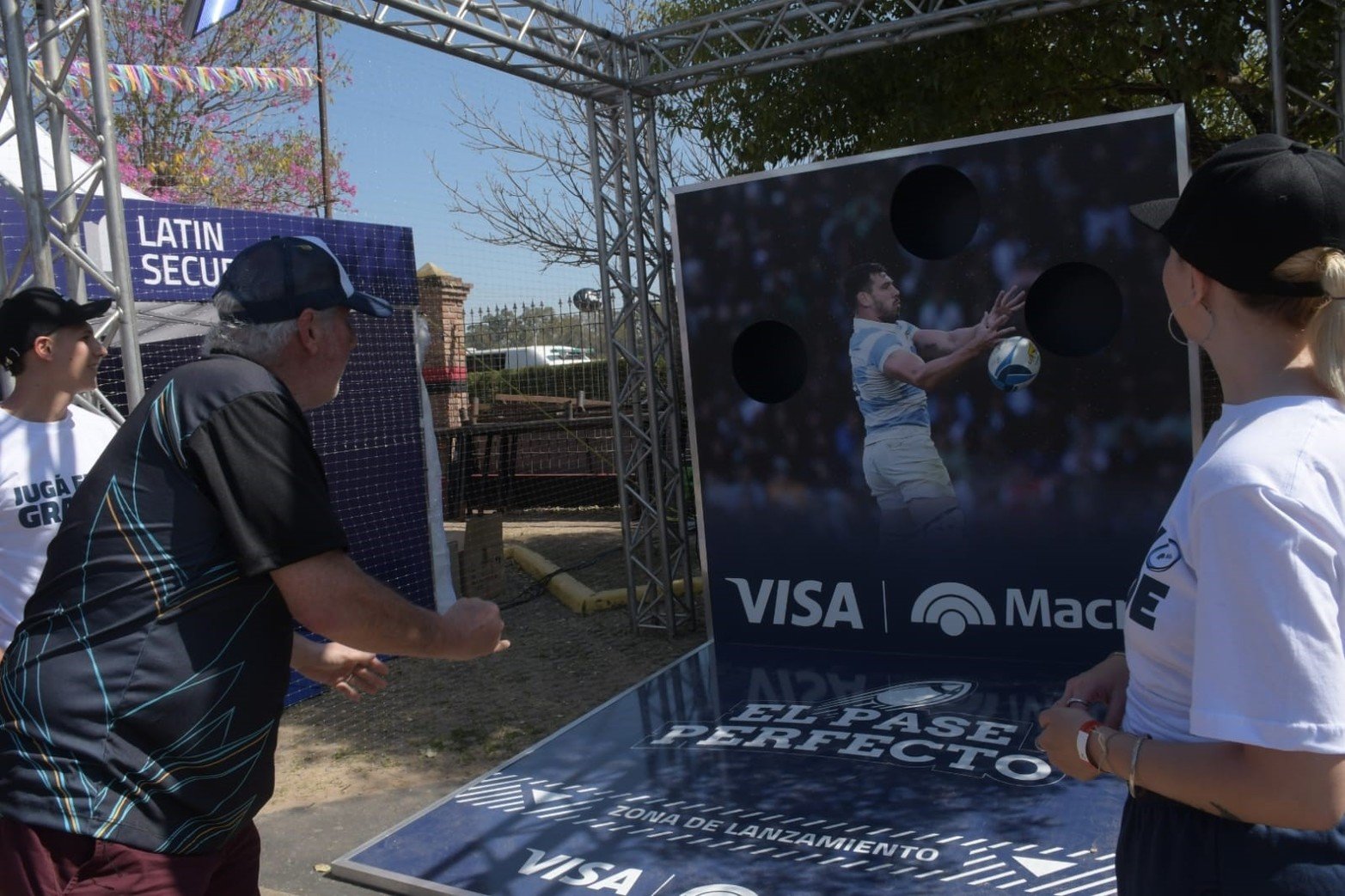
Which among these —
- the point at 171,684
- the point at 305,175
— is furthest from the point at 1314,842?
the point at 305,175

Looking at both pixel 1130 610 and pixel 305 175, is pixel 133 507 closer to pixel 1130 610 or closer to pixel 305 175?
pixel 1130 610

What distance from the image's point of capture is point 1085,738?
1510 mm

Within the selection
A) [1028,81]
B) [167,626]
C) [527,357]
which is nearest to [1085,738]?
[167,626]

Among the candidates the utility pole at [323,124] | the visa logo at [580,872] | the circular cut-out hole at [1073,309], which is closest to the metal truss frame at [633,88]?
the circular cut-out hole at [1073,309]

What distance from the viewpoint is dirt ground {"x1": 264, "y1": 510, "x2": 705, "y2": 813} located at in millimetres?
5328

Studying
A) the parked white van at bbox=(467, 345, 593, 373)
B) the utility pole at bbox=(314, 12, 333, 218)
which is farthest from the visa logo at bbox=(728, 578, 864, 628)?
the utility pole at bbox=(314, 12, 333, 218)

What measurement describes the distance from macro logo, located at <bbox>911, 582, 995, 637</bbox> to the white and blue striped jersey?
0.95 metres

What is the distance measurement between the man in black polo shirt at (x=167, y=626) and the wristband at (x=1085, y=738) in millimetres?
1034

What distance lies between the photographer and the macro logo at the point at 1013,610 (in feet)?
18.7

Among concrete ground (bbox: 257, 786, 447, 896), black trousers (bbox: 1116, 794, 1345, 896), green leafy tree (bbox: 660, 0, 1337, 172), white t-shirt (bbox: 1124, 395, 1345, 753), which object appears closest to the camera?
white t-shirt (bbox: 1124, 395, 1345, 753)

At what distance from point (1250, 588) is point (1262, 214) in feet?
1.54

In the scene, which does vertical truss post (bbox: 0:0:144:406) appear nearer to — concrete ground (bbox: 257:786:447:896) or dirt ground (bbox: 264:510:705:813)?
concrete ground (bbox: 257:786:447:896)

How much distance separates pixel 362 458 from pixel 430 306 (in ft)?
28.2

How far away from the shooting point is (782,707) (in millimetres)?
5469
